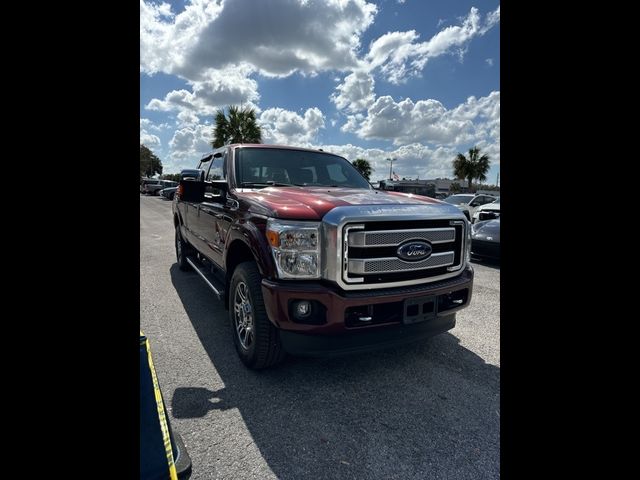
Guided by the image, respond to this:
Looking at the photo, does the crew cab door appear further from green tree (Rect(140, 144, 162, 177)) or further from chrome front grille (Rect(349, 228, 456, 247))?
green tree (Rect(140, 144, 162, 177))

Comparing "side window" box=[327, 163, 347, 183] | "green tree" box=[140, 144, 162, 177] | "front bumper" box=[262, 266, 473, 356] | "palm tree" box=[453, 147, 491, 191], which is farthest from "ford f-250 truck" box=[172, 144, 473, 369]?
"green tree" box=[140, 144, 162, 177]

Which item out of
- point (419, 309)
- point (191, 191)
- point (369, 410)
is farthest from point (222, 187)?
point (369, 410)

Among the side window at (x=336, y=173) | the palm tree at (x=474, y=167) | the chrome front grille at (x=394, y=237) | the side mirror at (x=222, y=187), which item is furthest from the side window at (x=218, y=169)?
the palm tree at (x=474, y=167)

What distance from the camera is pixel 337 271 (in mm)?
2412

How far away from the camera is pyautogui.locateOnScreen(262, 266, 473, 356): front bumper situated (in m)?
2.39

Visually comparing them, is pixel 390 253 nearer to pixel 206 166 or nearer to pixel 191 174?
pixel 191 174

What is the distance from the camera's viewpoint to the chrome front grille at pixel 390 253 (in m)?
2.45

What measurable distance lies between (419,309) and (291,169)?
2171 mm

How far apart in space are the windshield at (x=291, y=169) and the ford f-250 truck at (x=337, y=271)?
0.56m

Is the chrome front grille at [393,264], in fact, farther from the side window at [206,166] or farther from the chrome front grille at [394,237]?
the side window at [206,166]
